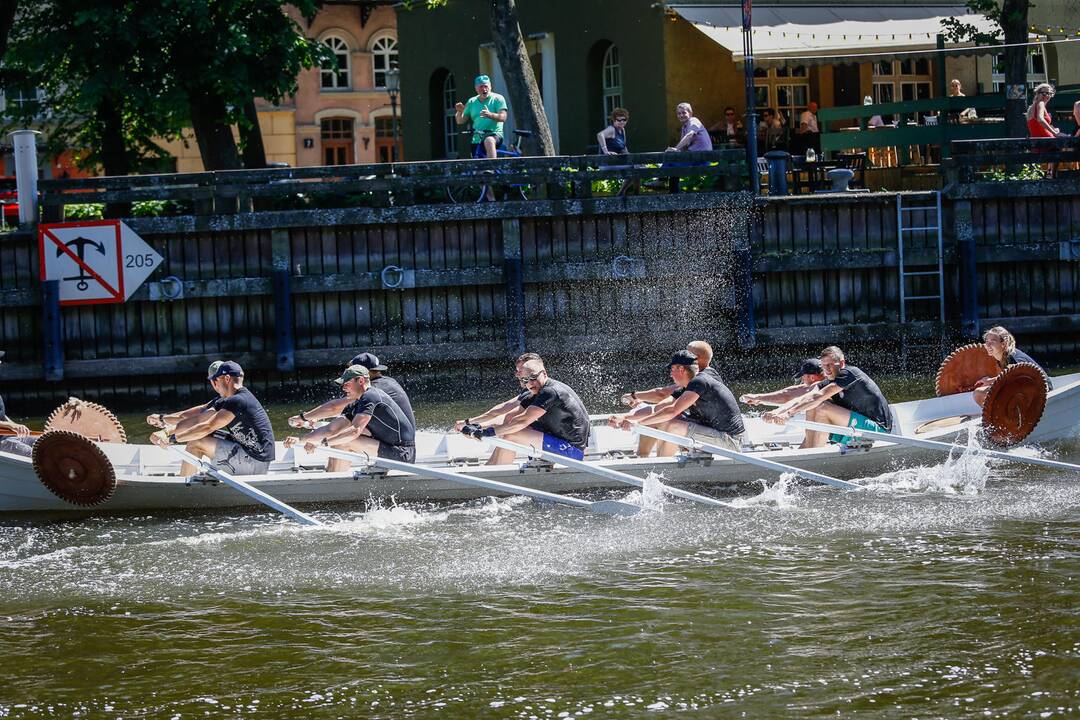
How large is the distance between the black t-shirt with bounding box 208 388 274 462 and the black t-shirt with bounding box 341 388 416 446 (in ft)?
2.59

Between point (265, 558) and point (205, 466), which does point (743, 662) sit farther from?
point (205, 466)

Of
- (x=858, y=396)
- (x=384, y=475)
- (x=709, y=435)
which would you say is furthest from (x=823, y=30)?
(x=384, y=475)

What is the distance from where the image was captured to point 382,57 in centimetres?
4759

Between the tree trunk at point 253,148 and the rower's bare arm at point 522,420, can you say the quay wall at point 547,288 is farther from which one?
the tree trunk at point 253,148

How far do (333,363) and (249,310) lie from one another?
135 centimetres

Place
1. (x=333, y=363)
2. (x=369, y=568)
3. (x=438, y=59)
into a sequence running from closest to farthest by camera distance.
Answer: (x=369, y=568) → (x=333, y=363) → (x=438, y=59)

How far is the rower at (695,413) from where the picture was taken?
1402 cm

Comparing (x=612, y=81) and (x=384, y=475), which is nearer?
(x=384, y=475)

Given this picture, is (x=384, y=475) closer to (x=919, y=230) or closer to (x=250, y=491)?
(x=250, y=491)

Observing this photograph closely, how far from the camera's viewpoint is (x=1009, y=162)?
65.8 ft

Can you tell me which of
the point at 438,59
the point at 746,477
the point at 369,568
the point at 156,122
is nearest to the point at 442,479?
the point at 369,568

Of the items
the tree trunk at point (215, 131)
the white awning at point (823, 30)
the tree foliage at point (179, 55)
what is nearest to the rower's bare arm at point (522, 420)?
the tree foliage at point (179, 55)

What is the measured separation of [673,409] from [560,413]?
106 centimetres

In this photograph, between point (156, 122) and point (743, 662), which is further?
point (156, 122)
